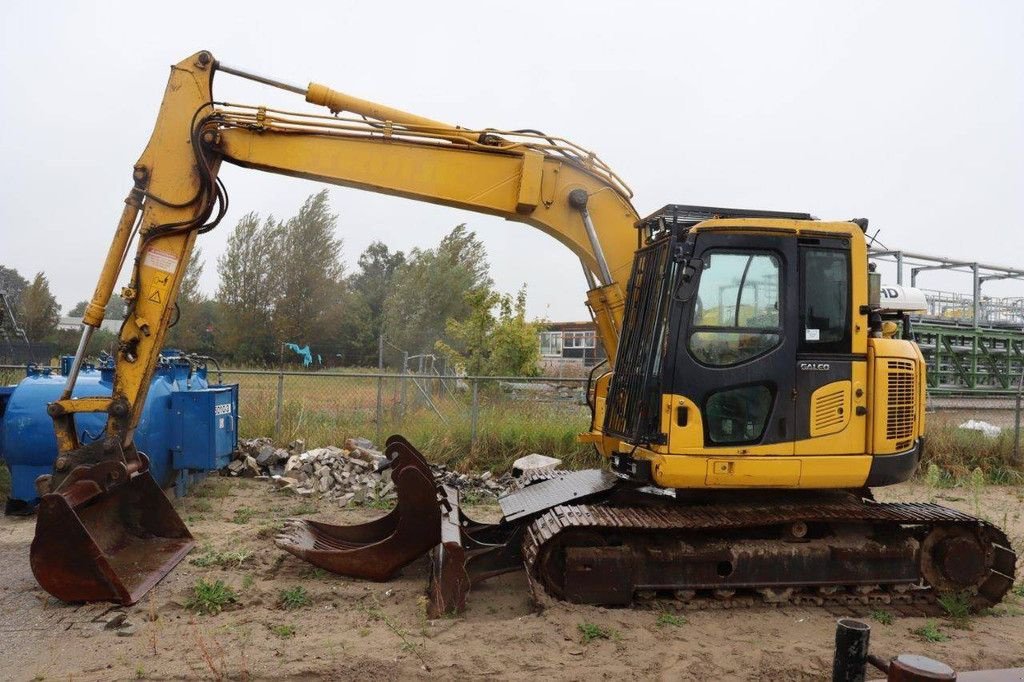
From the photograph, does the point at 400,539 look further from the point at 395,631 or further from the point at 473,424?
the point at 473,424

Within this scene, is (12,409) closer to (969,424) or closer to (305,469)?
(305,469)

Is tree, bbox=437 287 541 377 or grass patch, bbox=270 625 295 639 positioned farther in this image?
tree, bbox=437 287 541 377

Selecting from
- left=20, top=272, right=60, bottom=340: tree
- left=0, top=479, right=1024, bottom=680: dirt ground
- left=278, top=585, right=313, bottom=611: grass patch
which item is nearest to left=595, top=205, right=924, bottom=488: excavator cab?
left=0, top=479, right=1024, bottom=680: dirt ground

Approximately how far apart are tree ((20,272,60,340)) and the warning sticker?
1304 inches

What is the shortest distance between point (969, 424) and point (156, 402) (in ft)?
42.6

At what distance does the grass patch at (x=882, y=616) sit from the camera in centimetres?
560

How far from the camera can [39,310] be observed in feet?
117

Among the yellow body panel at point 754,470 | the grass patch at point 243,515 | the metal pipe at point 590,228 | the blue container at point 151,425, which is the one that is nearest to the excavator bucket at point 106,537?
the grass patch at point 243,515

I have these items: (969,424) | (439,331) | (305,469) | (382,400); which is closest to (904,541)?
(305,469)

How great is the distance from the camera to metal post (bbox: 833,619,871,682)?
2.06 m

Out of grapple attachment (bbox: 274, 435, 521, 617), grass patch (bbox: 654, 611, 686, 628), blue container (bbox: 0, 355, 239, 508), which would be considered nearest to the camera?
grass patch (bbox: 654, 611, 686, 628)

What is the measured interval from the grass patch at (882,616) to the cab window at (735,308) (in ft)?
6.97

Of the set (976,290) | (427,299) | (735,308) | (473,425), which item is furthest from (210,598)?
(427,299)

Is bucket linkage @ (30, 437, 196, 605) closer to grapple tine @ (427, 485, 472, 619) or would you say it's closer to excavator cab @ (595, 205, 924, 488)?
grapple tine @ (427, 485, 472, 619)
